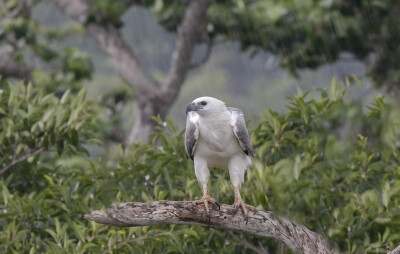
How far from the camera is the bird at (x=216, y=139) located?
14.0 feet

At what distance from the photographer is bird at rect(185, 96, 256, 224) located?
4266 millimetres

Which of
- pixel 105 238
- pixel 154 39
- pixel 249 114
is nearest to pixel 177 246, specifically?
pixel 105 238

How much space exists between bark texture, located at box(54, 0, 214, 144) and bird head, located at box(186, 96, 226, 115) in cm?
658

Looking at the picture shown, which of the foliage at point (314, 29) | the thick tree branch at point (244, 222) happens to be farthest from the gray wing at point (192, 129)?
the foliage at point (314, 29)

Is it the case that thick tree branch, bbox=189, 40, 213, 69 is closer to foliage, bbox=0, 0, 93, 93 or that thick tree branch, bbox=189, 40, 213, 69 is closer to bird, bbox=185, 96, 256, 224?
foliage, bbox=0, 0, 93, 93

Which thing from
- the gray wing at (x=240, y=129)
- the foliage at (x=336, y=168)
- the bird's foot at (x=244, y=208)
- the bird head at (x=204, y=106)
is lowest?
the foliage at (x=336, y=168)

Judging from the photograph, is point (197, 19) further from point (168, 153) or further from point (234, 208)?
point (234, 208)

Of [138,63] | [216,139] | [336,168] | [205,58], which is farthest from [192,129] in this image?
[138,63]

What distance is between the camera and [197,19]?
35.9 ft

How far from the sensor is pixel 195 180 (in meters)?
5.21

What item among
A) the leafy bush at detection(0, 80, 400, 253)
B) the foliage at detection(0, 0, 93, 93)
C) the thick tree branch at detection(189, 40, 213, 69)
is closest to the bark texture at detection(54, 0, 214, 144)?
the thick tree branch at detection(189, 40, 213, 69)

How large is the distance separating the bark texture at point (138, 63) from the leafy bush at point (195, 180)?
15.9ft

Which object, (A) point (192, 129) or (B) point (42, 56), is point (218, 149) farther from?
(B) point (42, 56)

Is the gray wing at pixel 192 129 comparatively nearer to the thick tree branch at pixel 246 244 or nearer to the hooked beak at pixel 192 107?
the hooked beak at pixel 192 107
